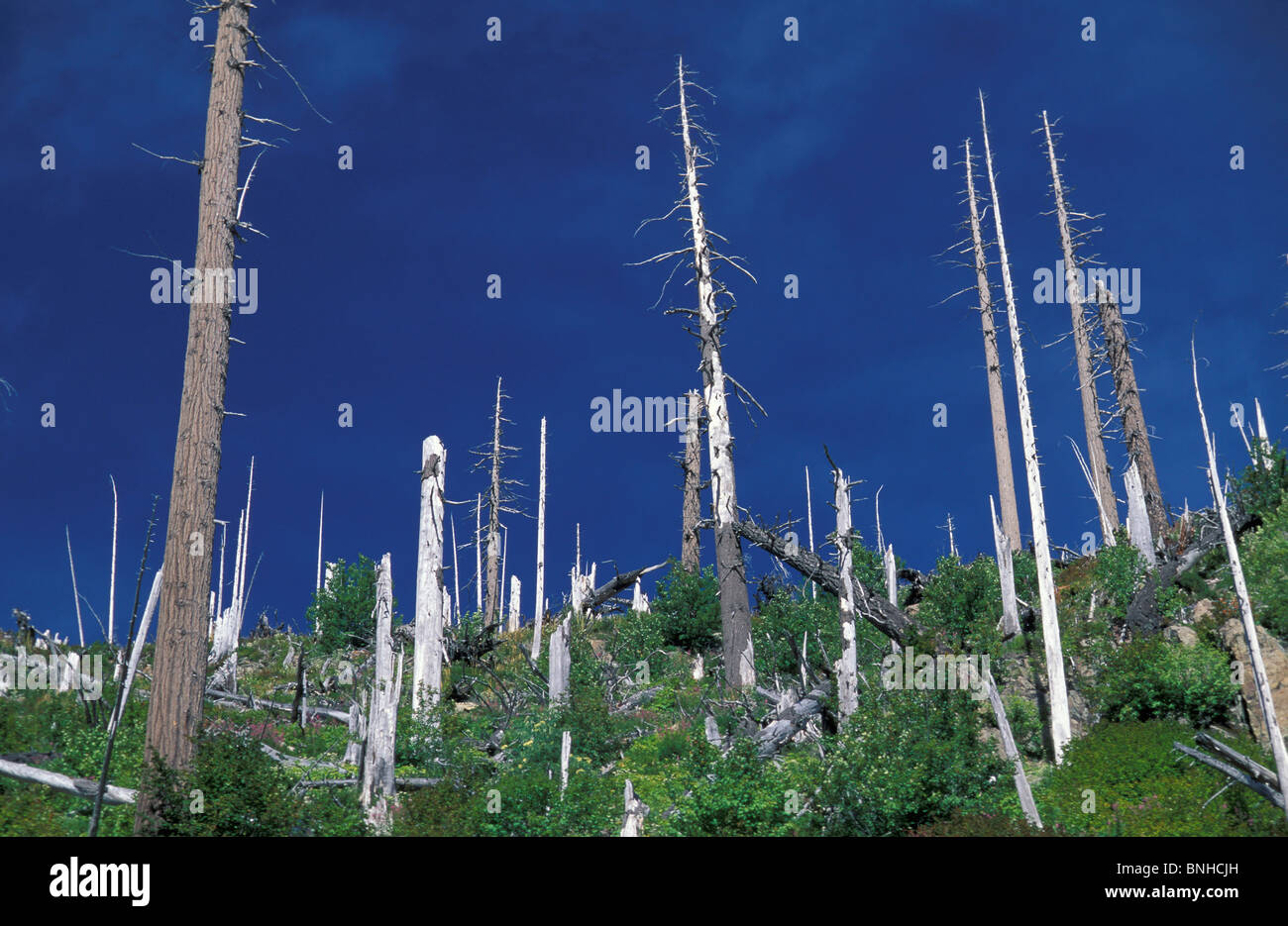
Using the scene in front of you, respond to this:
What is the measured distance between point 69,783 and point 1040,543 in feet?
58.0

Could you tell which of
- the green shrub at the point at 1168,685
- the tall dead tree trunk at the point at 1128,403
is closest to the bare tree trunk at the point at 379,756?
the green shrub at the point at 1168,685

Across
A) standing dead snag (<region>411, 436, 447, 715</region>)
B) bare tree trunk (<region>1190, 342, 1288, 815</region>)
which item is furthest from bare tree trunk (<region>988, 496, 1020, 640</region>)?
standing dead snag (<region>411, 436, 447, 715</region>)

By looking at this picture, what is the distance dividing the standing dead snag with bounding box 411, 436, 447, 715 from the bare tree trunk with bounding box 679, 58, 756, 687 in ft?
22.7

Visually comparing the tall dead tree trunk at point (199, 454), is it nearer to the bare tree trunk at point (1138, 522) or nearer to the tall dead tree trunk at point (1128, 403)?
the bare tree trunk at point (1138, 522)

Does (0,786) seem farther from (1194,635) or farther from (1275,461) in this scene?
(1275,461)

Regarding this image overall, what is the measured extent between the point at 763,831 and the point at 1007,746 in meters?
5.21

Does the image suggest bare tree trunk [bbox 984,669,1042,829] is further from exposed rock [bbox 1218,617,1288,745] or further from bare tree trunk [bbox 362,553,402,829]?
bare tree trunk [bbox 362,553,402,829]

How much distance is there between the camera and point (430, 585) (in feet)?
71.5

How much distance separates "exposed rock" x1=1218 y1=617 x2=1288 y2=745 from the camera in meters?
16.1

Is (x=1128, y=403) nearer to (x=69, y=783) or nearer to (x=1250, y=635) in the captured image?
(x=1250, y=635)

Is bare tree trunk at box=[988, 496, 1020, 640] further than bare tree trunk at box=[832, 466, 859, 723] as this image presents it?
Yes
